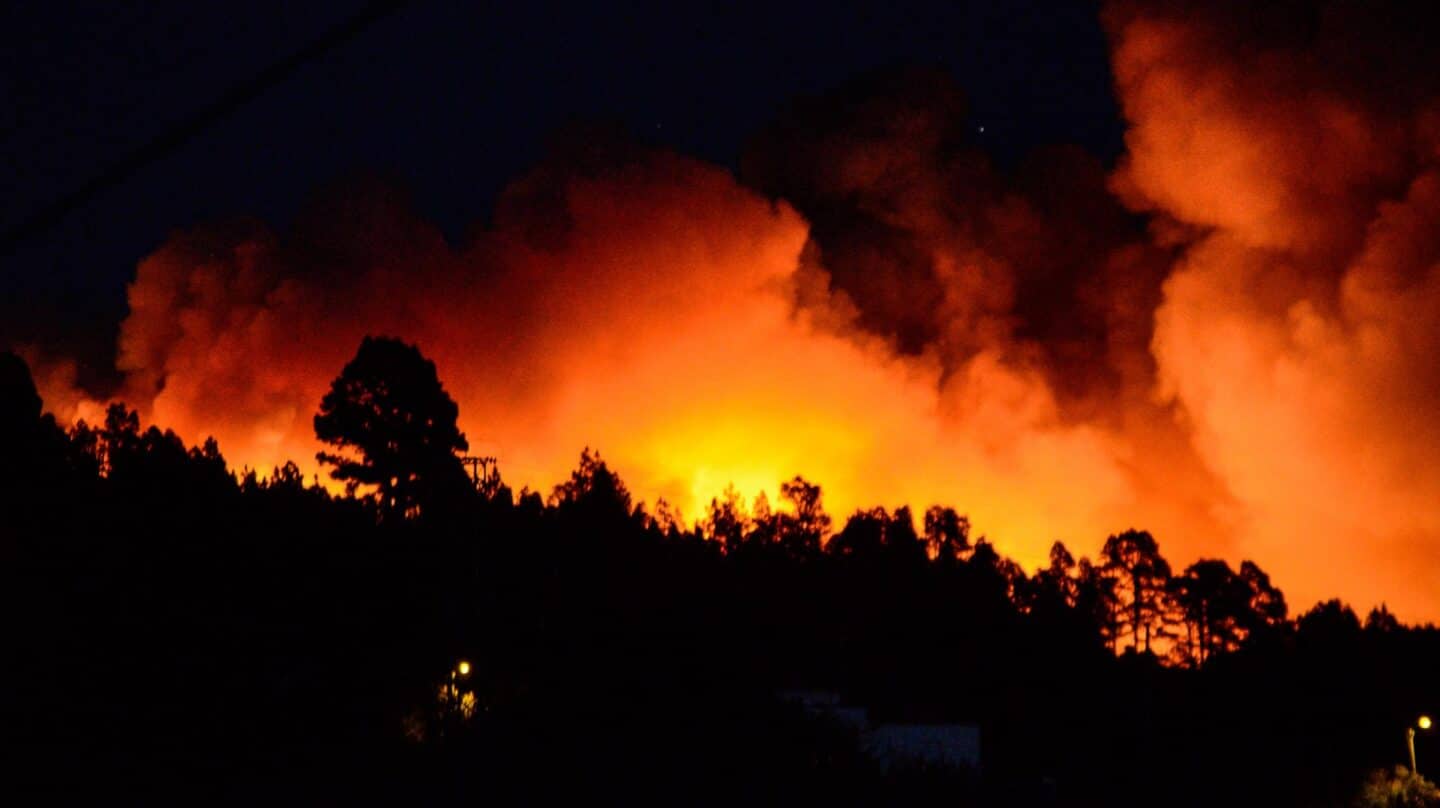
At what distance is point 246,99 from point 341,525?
36351 mm

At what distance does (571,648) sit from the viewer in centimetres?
4122

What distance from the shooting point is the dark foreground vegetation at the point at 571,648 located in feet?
89.0

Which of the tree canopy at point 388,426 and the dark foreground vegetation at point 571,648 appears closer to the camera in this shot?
the dark foreground vegetation at point 571,648

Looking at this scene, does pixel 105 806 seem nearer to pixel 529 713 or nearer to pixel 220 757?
pixel 220 757

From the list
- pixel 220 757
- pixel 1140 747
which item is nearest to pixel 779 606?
pixel 1140 747

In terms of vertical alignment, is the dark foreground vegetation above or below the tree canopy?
below

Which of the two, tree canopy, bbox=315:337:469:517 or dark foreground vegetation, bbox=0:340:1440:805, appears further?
tree canopy, bbox=315:337:469:517

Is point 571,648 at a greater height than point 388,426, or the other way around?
point 388,426

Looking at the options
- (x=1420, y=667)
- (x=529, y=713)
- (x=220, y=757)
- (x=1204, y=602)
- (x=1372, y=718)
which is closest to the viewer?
(x=220, y=757)

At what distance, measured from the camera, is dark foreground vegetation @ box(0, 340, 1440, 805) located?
2712 cm

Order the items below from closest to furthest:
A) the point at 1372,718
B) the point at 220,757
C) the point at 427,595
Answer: the point at 220,757, the point at 427,595, the point at 1372,718

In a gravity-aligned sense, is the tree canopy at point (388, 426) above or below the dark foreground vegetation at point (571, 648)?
above

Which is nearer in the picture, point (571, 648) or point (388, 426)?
point (571, 648)

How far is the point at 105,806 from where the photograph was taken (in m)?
22.1
